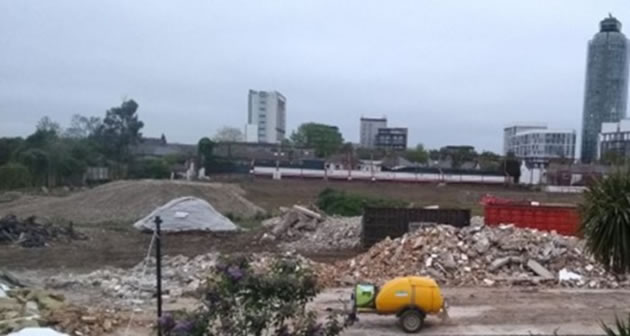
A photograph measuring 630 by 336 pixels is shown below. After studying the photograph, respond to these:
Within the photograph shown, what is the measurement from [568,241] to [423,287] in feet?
29.5

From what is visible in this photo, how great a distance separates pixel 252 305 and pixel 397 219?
1607cm

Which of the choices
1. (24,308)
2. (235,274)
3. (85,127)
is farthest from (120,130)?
(235,274)

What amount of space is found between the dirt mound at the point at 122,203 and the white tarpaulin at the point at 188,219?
5512 mm

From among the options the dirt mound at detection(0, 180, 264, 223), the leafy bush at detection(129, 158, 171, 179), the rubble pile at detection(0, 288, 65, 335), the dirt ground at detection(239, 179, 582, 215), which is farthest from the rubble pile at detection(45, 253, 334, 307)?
the leafy bush at detection(129, 158, 171, 179)

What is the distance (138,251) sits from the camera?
20656 mm

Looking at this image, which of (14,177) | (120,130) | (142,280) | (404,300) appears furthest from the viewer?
(120,130)

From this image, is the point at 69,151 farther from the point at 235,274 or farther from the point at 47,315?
the point at 235,274

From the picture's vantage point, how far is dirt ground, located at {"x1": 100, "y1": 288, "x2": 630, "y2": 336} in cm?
1046

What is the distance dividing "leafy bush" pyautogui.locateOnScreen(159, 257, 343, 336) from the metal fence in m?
15.5

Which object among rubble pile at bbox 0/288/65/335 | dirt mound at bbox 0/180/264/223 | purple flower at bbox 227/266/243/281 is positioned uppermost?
purple flower at bbox 227/266/243/281

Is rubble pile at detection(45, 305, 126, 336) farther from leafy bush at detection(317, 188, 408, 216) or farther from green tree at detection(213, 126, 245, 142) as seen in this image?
green tree at detection(213, 126, 245, 142)

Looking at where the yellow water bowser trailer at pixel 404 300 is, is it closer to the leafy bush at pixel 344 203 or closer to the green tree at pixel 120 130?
the leafy bush at pixel 344 203

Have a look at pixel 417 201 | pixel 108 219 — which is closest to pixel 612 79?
pixel 417 201

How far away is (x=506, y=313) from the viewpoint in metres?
11.8
